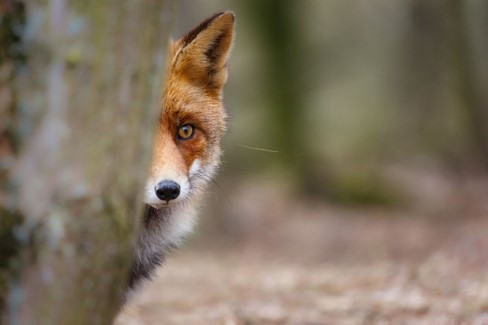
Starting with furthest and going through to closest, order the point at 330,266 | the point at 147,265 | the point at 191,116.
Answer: the point at 330,266 → the point at 191,116 → the point at 147,265

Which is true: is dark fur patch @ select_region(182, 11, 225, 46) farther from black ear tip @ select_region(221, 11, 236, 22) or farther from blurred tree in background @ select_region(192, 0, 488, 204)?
blurred tree in background @ select_region(192, 0, 488, 204)

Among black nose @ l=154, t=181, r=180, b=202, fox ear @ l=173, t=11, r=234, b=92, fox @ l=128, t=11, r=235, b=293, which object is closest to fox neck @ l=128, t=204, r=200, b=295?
fox @ l=128, t=11, r=235, b=293

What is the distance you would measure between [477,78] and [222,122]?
959 centimetres

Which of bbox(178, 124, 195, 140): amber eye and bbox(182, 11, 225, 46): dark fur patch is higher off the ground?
bbox(182, 11, 225, 46): dark fur patch

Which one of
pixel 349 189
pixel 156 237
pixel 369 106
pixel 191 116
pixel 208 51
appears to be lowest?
pixel 369 106

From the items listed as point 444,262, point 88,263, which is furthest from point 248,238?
point 88,263

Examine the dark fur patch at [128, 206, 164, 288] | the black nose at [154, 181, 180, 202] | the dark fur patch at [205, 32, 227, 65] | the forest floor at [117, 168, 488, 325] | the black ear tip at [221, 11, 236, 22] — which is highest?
the black ear tip at [221, 11, 236, 22]

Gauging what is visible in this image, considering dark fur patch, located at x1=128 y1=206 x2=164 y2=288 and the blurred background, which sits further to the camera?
the blurred background

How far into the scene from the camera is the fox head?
4127 millimetres

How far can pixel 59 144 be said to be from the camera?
7.95ft

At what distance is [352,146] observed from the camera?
70.7ft

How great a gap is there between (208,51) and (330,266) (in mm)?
6012

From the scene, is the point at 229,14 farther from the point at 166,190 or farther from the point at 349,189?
the point at 349,189

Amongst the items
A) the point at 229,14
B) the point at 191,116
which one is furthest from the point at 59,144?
the point at 229,14
